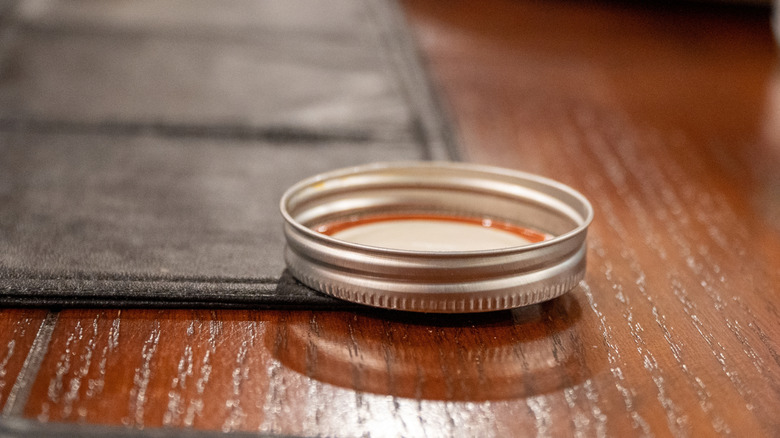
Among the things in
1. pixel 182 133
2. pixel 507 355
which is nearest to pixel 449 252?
pixel 507 355

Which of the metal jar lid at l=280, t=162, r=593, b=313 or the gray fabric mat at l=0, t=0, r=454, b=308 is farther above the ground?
the metal jar lid at l=280, t=162, r=593, b=313

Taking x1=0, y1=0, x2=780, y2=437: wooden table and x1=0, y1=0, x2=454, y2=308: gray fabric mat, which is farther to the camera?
x1=0, y1=0, x2=454, y2=308: gray fabric mat

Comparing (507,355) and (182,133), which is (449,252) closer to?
(507,355)

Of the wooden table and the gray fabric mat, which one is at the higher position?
the wooden table

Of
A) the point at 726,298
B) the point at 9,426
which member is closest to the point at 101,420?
the point at 9,426

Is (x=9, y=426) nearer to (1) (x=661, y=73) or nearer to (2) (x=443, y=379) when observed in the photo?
(2) (x=443, y=379)
